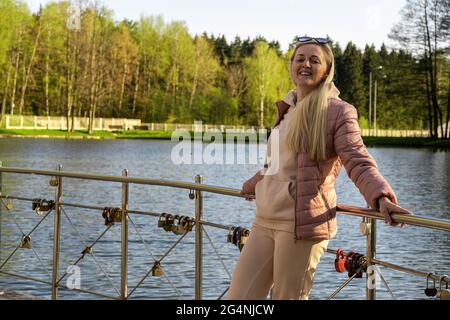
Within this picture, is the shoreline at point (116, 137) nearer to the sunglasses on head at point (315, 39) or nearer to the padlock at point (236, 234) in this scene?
the padlock at point (236, 234)

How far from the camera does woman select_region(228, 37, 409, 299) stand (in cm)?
362

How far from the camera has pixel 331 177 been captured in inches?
147

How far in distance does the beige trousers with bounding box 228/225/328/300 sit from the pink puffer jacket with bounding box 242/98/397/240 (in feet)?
0.24

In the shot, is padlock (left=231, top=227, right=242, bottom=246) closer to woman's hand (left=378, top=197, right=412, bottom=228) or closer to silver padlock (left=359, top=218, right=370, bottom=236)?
silver padlock (left=359, top=218, right=370, bottom=236)

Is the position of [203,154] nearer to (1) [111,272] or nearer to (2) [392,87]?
(2) [392,87]

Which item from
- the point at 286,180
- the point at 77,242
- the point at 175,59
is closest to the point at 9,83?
the point at 175,59

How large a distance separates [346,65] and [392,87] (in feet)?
165

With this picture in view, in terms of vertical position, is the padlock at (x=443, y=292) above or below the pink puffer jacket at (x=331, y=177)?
below

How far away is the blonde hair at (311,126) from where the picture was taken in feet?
12.0

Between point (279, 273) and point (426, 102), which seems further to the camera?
point (426, 102)

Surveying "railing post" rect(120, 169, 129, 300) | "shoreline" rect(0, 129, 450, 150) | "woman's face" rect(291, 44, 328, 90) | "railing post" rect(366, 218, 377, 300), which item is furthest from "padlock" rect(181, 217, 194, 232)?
"shoreline" rect(0, 129, 450, 150)

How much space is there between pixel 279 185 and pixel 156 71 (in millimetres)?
89021

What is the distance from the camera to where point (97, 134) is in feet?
261
